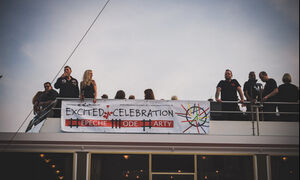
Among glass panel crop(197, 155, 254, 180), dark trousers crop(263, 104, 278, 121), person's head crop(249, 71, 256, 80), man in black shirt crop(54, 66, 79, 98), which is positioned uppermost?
person's head crop(249, 71, 256, 80)

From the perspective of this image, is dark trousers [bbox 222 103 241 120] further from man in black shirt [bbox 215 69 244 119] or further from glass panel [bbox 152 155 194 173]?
glass panel [bbox 152 155 194 173]

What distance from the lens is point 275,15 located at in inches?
259

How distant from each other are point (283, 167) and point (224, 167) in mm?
1432

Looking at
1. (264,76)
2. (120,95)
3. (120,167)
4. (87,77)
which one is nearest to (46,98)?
(87,77)

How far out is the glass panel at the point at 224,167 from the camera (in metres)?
8.20

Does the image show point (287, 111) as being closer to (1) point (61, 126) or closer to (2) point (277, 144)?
(2) point (277, 144)

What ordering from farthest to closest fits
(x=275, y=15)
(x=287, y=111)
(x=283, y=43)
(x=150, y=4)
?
1. (x=150, y=4)
2. (x=287, y=111)
3. (x=275, y=15)
4. (x=283, y=43)

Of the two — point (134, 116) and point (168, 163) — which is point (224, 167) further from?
point (134, 116)

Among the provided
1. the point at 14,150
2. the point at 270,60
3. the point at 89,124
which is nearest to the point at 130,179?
the point at 89,124

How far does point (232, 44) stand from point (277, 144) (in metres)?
3.25

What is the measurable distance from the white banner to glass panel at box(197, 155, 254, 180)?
0.76m

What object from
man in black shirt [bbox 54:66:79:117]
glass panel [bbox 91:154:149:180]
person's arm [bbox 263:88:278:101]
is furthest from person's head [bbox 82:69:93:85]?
person's arm [bbox 263:88:278:101]

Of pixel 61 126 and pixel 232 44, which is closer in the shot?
pixel 61 126

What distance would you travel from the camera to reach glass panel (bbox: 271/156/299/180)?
7985 millimetres
